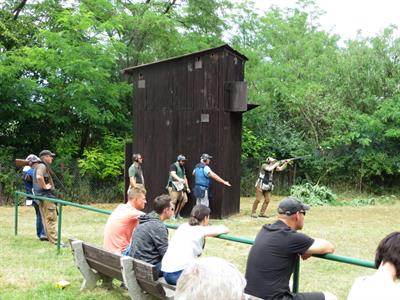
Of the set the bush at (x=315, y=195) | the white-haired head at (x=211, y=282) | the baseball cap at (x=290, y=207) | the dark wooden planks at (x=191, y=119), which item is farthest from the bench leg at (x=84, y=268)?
the bush at (x=315, y=195)

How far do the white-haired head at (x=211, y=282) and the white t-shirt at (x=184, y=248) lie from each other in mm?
3278

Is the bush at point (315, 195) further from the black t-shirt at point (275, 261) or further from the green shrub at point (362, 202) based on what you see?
the black t-shirt at point (275, 261)

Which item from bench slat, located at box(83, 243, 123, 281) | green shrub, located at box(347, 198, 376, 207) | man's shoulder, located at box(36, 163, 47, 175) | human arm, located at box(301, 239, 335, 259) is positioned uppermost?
man's shoulder, located at box(36, 163, 47, 175)

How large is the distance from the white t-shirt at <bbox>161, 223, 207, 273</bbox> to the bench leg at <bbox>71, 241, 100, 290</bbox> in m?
1.74

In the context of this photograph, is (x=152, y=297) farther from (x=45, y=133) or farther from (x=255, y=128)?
(x=255, y=128)

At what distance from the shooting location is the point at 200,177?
1569 cm

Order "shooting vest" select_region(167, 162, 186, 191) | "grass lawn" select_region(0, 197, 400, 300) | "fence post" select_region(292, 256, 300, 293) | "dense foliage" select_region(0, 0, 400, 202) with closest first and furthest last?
"fence post" select_region(292, 256, 300, 293), "grass lawn" select_region(0, 197, 400, 300), "shooting vest" select_region(167, 162, 186, 191), "dense foliage" select_region(0, 0, 400, 202)

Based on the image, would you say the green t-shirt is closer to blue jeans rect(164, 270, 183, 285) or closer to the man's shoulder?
the man's shoulder

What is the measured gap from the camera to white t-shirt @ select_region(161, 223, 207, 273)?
5676 mm

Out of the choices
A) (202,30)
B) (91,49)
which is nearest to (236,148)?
(91,49)

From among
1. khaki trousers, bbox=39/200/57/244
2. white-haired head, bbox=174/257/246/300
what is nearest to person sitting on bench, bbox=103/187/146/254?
khaki trousers, bbox=39/200/57/244

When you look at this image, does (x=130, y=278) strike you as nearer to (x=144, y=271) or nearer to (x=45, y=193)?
(x=144, y=271)

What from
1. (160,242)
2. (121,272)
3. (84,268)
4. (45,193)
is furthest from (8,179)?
(160,242)

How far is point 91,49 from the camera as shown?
69.9 ft
